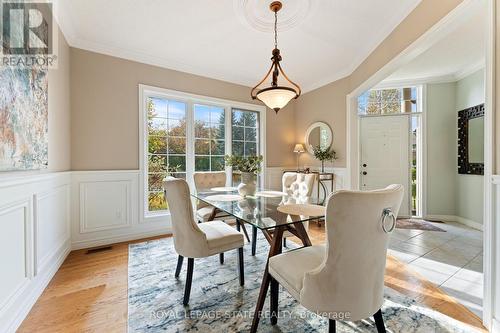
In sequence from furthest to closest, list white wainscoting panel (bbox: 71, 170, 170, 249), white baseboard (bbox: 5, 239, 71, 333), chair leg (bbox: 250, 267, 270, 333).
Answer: white wainscoting panel (bbox: 71, 170, 170, 249) → white baseboard (bbox: 5, 239, 71, 333) → chair leg (bbox: 250, 267, 270, 333)

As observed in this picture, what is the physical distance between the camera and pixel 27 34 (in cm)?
164

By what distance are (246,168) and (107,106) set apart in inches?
83.3

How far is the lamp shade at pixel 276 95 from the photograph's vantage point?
210 centimetres

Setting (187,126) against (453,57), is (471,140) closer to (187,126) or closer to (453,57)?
(453,57)

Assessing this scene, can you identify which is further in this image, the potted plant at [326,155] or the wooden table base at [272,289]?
the potted plant at [326,155]

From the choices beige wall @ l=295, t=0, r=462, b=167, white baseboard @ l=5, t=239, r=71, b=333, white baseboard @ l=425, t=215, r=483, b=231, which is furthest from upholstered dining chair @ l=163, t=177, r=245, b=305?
white baseboard @ l=425, t=215, r=483, b=231

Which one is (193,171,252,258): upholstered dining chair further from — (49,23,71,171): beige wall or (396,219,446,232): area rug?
(396,219,446,232): area rug

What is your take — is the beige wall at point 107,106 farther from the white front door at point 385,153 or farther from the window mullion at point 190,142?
the white front door at point 385,153

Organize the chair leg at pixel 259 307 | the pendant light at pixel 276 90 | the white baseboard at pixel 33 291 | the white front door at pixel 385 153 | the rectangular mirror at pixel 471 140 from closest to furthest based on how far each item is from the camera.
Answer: the chair leg at pixel 259 307 < the white baseboard at pixel 33 291 < the pendant light at pixel 276 90 < the rectangular mirror at pixel 471 140 < the white front door at pixel 385 153

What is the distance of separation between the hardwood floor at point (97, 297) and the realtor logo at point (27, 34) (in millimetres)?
1732

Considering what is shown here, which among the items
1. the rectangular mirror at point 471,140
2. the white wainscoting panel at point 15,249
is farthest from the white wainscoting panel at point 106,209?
the rectangular mirror at point 471,140

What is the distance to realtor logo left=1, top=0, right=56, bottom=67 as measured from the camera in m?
1.40

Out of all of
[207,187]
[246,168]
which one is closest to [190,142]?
[207,187]

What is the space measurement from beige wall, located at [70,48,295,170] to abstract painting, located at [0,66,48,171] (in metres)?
0.86
